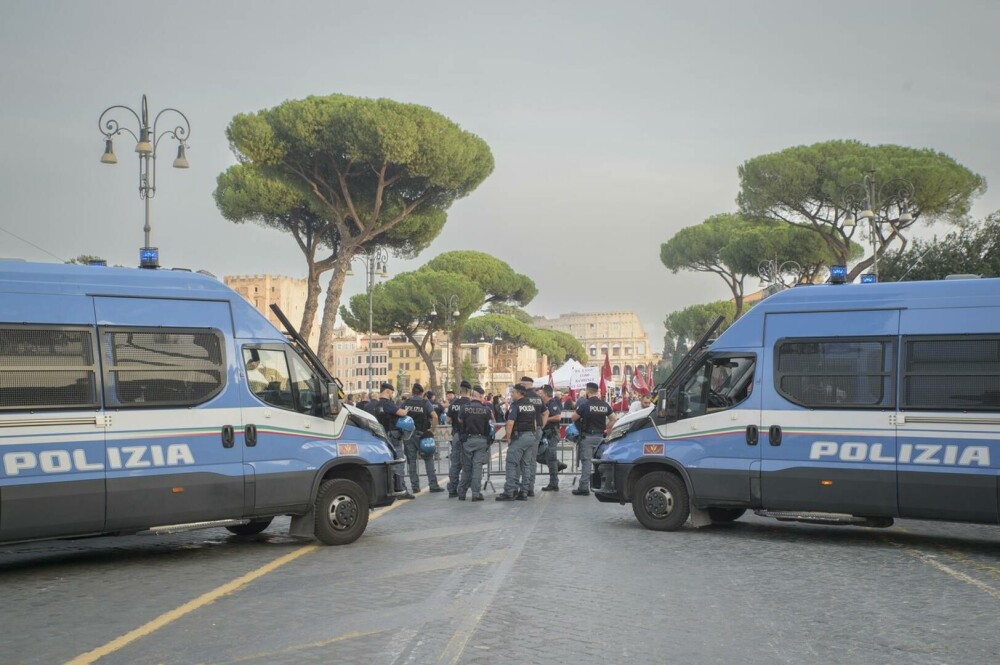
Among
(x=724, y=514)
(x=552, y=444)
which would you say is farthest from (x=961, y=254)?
(x=724, y=514)

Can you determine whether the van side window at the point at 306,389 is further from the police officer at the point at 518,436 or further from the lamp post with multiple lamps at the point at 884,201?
the lamp post with multiple lamps at the point at 884,201

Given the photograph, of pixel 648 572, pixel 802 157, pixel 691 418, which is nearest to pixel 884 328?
pixel 691 418

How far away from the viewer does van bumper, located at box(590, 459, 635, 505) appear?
1266cm

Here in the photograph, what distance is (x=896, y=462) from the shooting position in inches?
429

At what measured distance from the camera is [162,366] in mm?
9977

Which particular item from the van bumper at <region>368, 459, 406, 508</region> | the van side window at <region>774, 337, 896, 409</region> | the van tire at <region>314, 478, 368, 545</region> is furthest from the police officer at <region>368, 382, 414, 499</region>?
the van side window at <region>774, 337, 896, 409</region>

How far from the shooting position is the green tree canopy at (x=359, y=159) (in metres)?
34.5

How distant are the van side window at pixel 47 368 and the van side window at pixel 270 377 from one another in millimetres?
1538

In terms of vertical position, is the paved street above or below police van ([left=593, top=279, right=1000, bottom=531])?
below

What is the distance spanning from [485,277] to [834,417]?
64006 mm

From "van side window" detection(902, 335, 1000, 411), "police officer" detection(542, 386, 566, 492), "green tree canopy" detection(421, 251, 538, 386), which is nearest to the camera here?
"van side window" detection(902, 335, 1000, 411)

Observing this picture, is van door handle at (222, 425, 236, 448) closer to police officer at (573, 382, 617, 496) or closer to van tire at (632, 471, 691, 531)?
van tire at (632, 471, 691, 531)

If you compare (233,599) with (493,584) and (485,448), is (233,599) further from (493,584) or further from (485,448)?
(485,448)

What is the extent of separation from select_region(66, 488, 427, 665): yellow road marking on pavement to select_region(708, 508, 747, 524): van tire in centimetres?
484
